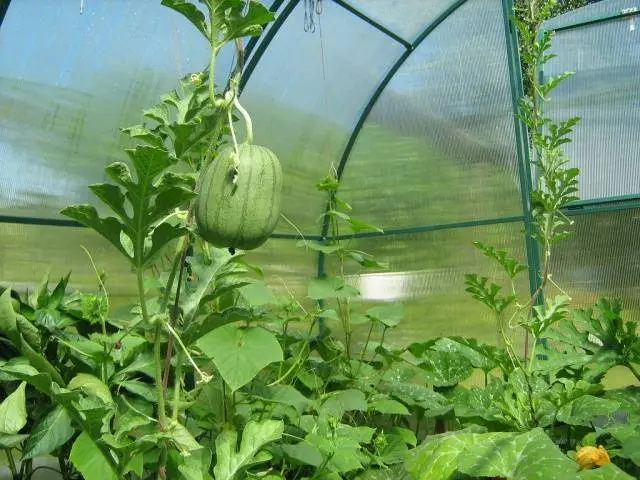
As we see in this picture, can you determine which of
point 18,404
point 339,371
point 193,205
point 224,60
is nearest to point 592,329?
point 339,371

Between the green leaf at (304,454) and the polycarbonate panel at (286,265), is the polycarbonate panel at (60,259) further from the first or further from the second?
the green leaf at (304,454)

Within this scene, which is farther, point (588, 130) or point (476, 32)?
point (476, 32)

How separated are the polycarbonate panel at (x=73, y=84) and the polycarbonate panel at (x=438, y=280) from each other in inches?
69.7

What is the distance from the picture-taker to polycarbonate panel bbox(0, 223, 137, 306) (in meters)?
2.90

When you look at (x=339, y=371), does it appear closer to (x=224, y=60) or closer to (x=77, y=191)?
(x=77, y=191)

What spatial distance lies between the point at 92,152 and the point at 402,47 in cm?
212

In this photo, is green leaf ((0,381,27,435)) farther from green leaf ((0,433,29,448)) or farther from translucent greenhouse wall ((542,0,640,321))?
translucent greenhouse wall ((542,0,640,321))

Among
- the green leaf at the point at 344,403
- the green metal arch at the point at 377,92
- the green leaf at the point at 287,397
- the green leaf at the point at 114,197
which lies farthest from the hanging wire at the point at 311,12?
the green leaf at the point at 114,197

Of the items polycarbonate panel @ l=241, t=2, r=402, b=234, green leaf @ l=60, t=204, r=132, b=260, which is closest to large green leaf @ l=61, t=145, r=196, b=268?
green leaf @ l=60, t=204, r=132, b=260

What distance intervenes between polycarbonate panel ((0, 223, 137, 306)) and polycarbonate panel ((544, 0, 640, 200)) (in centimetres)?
244

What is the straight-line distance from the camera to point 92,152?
10.1ft

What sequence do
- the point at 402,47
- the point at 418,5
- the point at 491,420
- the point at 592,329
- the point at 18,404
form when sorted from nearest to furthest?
1. the point at 18,404
2. the point at 491,420
3. the point at 592,329
4. the point at 418,5
5. the point at 402,47

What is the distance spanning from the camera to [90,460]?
5.14ft

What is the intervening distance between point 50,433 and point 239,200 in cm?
88
